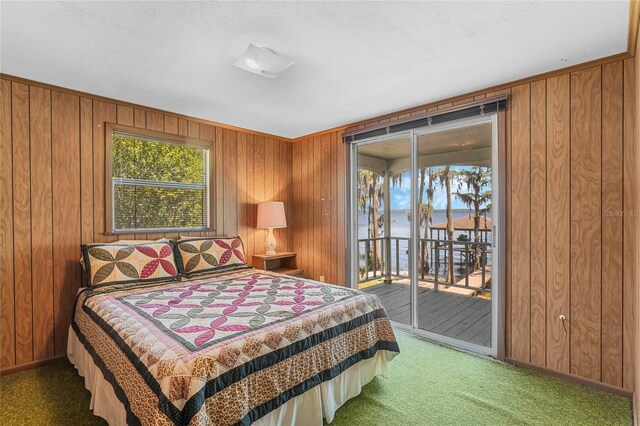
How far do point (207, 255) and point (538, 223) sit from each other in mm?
2992

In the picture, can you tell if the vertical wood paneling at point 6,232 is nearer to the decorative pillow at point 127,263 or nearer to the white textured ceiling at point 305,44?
the white textured ceiling at point 305,44

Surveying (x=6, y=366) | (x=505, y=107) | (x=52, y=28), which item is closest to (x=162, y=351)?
(x=52, y=28)

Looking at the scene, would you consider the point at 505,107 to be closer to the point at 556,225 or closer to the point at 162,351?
the point at 556,225

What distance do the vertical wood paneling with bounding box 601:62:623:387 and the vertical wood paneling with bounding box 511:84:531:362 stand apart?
464mm

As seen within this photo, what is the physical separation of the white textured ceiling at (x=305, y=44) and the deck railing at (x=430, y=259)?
183cm

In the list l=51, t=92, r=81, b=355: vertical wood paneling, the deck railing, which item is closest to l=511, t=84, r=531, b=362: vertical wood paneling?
the deck railing

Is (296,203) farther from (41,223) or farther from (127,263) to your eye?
(41,223)

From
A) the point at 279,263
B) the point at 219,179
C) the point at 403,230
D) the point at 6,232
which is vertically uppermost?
the point at 219,179

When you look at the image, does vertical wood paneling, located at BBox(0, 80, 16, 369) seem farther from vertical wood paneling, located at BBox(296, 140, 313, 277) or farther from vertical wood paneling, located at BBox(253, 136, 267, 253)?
vertical wood paneling, located at BBox(296, 140, 313, 277)

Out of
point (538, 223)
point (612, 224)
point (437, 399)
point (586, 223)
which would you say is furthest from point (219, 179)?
point (612, 224)

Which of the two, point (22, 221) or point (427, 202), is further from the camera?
point (427, 202)

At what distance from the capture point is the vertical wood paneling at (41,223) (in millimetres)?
2674

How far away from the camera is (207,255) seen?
323 cm

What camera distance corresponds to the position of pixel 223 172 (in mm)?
3924
